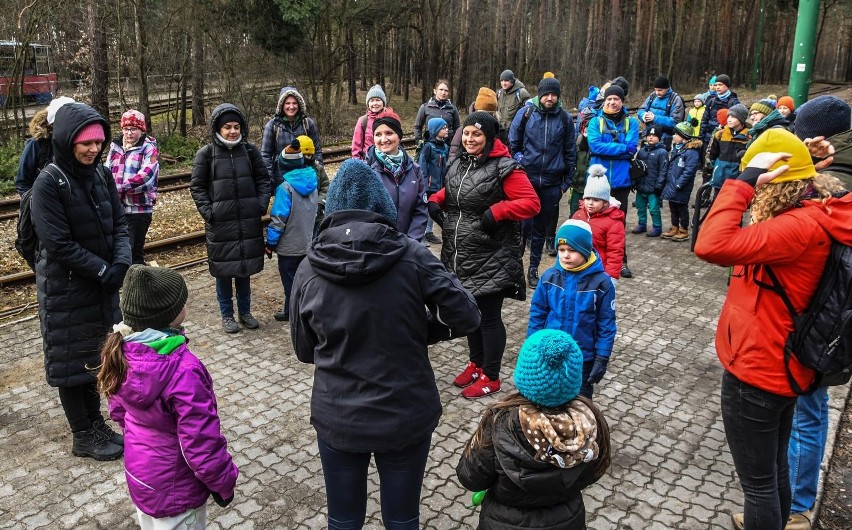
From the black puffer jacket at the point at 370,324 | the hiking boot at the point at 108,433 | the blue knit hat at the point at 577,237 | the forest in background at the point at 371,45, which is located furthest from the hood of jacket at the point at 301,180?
the forest in background at the point at 371,45

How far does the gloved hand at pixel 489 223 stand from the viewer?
4.74 metres

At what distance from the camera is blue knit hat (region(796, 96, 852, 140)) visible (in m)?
3.27

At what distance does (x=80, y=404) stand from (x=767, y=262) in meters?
3.99

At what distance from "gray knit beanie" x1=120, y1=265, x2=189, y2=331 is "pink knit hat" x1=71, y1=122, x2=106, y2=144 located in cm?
146

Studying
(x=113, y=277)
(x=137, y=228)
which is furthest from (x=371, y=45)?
(x=113, y=277)

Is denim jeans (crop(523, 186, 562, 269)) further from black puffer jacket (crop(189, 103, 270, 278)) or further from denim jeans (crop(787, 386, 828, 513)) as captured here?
denim jeans (crop(787, 386, 828, 513))

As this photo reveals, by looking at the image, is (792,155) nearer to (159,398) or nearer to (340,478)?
(340,478)

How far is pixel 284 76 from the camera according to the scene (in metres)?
20.3

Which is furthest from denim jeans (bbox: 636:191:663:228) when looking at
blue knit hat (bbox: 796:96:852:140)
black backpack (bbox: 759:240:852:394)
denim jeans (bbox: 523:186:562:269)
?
black backpack (bbox: 759:240:852:394)

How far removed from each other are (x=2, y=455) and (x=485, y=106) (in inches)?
224

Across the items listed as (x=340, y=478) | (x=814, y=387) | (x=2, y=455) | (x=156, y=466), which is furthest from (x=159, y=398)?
(x=814, y=387)

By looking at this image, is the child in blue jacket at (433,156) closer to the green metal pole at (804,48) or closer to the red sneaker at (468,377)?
the red sneaker at (468,377)

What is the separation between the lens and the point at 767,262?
2.73 meters

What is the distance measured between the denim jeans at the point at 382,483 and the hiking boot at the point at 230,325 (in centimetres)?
370
